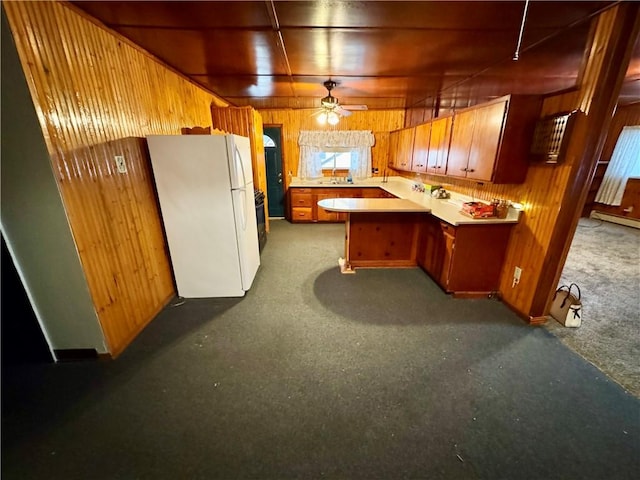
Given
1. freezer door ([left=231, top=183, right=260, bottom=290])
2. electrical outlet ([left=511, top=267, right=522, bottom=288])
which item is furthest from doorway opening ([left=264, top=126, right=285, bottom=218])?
electrical outlet ([left=511, top=267, right=522, bottom=288])

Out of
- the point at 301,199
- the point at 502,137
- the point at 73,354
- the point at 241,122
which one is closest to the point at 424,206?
the point at 502,137

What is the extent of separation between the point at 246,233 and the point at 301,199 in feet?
9.67

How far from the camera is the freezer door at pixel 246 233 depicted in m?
2.72

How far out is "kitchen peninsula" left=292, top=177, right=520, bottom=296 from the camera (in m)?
2.75

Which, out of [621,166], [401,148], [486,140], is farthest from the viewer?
[621,166]

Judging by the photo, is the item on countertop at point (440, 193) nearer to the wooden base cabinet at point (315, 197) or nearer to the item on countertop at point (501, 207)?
the item on countertop at point (501, 207)

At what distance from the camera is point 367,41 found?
228cm

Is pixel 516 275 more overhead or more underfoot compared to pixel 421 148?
more underfoot

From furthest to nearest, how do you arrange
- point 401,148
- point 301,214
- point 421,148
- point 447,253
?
point 301,214 < point 401,148 < point 421,148 < point 447,253

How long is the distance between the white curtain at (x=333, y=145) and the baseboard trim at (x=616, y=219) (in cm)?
530

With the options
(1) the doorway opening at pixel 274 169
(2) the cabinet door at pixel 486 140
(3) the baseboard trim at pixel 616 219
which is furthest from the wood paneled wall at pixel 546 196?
(3) the baseboard trim at pixel 616 219

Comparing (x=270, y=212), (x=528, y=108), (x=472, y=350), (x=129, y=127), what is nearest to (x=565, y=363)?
(x=472, y=350)

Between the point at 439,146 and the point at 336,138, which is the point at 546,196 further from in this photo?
the point at 336,138

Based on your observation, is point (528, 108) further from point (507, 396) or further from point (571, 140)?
point (507, 396)
